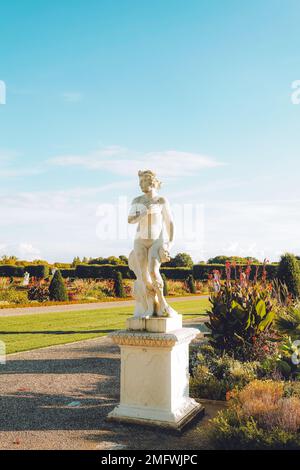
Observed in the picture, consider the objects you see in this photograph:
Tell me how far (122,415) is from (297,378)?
2598 mm

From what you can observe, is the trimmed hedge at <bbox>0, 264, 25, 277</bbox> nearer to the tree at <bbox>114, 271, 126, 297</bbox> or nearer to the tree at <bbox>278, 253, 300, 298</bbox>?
the tree at <bbox>114, 271, 126, 297</bbox>

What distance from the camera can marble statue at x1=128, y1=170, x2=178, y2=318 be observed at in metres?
5.28

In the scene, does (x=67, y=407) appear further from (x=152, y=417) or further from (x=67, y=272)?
(x=67, y=272)

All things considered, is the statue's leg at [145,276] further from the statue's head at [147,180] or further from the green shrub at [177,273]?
the green shrub at [177,273]

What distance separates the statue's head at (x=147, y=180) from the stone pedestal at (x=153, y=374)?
60.4 inches

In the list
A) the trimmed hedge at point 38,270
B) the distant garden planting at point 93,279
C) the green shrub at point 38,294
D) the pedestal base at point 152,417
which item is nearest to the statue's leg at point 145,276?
the pedestal base at point 152,417

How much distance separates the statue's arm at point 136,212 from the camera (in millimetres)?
5305

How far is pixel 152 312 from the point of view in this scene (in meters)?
5.34

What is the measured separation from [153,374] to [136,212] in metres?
1.87

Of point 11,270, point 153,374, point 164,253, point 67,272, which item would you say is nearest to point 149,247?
point 164,253

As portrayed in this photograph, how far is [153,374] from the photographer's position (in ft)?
16.9
